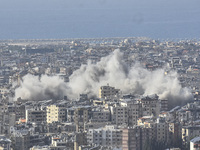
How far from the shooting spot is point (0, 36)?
559 ft

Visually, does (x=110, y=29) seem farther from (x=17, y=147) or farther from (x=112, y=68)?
(x=17, y=147)

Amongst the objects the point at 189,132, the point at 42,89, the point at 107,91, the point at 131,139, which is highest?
the point at 131,139

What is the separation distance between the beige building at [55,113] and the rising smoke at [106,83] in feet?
21.9

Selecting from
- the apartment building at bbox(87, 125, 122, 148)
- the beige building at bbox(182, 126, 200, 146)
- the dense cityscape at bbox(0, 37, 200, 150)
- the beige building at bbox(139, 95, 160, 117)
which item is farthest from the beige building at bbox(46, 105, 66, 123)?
the beige building at bbox(182, 126, 200, 146)

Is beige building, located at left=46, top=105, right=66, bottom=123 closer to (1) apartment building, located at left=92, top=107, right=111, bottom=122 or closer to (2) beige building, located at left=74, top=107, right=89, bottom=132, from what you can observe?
(2) beige building, located at left=74, top=107, right=89, bottom=132

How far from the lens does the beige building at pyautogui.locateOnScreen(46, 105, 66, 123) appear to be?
53631mm

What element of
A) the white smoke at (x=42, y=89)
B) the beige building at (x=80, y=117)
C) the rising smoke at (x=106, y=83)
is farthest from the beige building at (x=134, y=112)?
the white smoke at (x=42, y=89)

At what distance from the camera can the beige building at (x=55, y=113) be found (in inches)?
2111

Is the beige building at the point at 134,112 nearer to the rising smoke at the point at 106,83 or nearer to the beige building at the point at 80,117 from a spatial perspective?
the beige building at the point at 80,117

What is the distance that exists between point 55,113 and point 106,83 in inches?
489

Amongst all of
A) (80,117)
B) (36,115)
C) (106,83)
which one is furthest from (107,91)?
(80,117)

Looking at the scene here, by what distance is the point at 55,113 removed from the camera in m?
54.3

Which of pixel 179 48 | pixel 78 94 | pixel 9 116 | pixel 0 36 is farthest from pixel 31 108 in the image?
pixel 0 36

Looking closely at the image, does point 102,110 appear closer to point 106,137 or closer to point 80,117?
point 80,117
